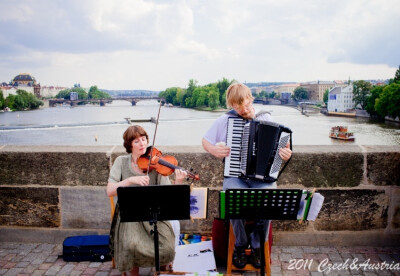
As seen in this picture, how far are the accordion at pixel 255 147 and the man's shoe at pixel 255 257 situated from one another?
67 centimetres

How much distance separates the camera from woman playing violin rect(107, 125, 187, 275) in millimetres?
2631

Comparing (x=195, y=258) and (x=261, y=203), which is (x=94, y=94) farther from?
(x=261, y=203)

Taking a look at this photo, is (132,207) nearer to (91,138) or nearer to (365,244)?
(365,244)

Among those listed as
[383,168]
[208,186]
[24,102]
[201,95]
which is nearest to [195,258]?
[208,186]

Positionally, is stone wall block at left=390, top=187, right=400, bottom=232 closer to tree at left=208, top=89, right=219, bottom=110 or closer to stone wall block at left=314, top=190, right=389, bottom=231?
stone wall block at left=314, top=190, right=389, bottom=231

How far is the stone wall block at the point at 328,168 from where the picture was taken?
3.42 metres

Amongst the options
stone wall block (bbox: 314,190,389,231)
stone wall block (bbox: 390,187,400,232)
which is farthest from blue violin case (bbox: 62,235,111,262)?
stone wall block (bbox: 390,187,400,232)

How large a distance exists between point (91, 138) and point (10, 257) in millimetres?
47612

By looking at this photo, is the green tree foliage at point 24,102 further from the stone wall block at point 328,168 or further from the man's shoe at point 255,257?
the man's shoe at point 255,257

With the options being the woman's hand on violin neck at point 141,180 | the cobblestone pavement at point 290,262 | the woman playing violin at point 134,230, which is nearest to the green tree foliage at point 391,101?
the cobblestone pavement at point 290,262

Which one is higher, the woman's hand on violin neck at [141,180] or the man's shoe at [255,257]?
the woman's hand on violin neck at [141,180]

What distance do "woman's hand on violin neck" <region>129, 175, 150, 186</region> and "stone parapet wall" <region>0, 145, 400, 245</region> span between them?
0.97m

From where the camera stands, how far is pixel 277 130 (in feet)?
8.61

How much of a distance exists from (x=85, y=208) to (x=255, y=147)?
190 centimetres
